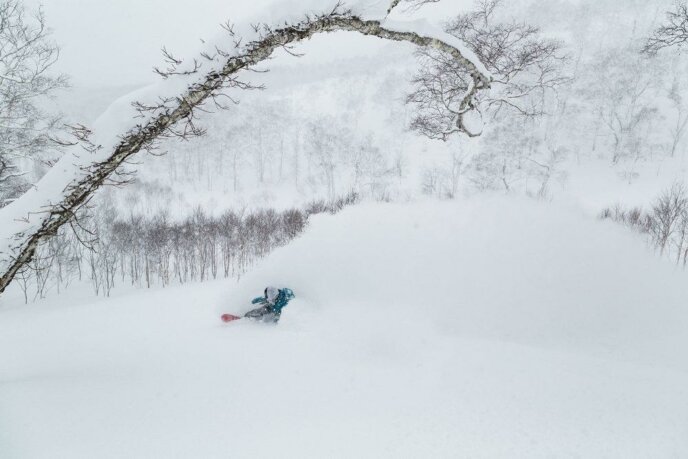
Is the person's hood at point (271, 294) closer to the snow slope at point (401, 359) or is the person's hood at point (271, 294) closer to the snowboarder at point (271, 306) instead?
the snowboarder at point (271, 306)

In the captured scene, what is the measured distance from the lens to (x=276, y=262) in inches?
355

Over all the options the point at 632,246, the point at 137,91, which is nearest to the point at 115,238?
the point at 137,91

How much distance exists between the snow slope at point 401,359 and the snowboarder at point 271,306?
0.36m

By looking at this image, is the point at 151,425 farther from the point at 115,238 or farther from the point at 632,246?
the point at 115,238

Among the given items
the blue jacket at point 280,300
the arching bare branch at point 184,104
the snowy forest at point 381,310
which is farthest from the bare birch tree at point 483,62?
the blue jacket at point 280,300

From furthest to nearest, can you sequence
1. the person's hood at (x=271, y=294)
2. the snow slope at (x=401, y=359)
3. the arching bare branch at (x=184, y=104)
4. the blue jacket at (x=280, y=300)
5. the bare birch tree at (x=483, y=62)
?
the person's hood at (x=271, y=294)
the blue jacket at (x=280, y=300)
the bare birch tree at (x=483, y=62)
the arching bare branch at (x=184, y=104)
the snow slope at (x=401, y=359)

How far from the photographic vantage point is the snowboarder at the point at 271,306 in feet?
23.4

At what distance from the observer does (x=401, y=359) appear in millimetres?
4867

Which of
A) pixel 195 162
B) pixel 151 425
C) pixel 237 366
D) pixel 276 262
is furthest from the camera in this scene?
pixel 195 162

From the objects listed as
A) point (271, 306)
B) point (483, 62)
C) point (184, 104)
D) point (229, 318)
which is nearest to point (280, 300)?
point (271, 306)

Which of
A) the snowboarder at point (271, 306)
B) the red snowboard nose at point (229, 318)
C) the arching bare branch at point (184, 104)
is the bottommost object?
the red snowboard nose at point (229, 318)

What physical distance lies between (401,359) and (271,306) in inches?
134

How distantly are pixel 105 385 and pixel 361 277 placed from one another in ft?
17.1

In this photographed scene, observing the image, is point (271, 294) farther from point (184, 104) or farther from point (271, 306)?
point (184, 104)
